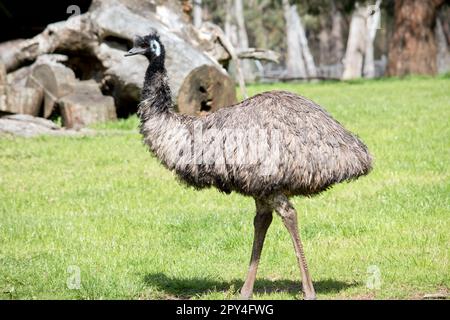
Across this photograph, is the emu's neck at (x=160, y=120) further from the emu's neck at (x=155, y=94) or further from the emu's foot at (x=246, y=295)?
the emu's foot at (x=246, y=295)

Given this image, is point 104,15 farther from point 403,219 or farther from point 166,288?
point 166,288

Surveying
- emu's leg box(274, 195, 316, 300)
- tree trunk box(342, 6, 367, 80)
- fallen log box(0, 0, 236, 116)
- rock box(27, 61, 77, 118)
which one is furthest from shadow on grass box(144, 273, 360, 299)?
tree trunk box(342, 6, 367, 80)

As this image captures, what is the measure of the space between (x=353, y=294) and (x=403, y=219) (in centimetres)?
324

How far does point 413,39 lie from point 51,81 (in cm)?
1720

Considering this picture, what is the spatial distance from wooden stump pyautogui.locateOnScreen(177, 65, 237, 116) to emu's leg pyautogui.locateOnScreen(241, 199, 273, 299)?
9829 millimetres

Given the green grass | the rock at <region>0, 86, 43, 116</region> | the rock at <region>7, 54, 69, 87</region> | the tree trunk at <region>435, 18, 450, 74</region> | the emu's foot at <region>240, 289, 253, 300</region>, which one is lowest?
the tree trunk at <region>435, 18, 450, 74</region>

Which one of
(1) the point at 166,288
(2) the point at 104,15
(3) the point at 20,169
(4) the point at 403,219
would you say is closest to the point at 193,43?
(2) the point at 104,15

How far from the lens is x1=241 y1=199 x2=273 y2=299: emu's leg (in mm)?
8367

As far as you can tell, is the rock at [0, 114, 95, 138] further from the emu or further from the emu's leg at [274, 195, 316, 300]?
the emu's leg at [274, 195, 316, 300]

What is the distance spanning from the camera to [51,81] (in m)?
19.9

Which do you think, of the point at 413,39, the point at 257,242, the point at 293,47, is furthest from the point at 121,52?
the point at 293,47

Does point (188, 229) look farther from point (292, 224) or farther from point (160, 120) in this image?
point (292, 224)

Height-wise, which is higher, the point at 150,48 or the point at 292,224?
the point at 150,48

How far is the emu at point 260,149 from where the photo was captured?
7980mm
